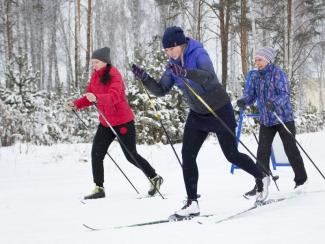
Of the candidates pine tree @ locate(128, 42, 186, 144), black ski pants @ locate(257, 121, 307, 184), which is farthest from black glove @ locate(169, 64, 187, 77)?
A: pine tree @ locate(128, 42, 186, 144)

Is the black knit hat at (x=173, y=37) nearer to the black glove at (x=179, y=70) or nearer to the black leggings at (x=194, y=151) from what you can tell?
the black glove at (x=179, y=70)

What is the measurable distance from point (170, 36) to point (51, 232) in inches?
76.4

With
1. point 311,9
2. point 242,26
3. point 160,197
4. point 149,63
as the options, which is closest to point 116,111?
point 160,197

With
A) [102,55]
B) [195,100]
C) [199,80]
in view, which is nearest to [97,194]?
[102,55]

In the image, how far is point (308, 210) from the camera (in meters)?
4.03

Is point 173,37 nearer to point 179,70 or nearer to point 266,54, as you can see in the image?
point 179,70

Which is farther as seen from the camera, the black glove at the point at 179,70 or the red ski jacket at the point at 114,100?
the red ski jacket at the point at 114,100

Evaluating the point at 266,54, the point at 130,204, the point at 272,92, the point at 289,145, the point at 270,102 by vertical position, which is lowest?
the point at 130,204

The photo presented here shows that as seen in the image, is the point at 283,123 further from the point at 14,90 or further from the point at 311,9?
the point at 311,9

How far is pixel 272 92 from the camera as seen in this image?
5305 millimetres

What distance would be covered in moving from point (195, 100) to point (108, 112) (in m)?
1.80

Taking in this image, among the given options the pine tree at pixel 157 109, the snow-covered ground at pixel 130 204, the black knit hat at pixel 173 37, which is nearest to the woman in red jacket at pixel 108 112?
the snow-covered ground at pixel 130 204

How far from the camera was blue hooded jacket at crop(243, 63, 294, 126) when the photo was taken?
527cm

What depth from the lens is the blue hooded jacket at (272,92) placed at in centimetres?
527
